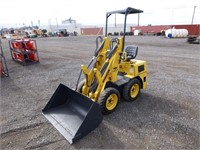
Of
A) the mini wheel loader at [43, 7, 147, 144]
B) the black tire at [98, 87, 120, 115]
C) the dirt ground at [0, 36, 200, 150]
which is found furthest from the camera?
the black tire at [98, 87, 120, 115]

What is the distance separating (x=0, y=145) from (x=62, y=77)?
12.7ft

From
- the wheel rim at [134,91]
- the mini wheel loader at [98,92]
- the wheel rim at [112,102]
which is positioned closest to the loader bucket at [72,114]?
the mini wheel loader at [98,92]

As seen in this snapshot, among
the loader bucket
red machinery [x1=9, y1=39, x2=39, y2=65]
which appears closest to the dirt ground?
the loader bucket

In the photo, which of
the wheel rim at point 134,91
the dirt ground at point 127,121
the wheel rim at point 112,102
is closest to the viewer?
the dirt ground at point 127,121

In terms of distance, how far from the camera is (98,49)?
12.1 ft

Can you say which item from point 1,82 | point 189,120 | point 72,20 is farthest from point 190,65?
point 72,20

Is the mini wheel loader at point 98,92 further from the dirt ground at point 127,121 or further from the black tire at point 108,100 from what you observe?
the dirt ground at point 127,121

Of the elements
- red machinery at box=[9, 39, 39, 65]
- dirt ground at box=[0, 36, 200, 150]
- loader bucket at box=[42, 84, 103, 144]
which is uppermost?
red machinery at box=[9, 39, 39, 65]

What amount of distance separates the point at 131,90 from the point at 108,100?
873 millimetres

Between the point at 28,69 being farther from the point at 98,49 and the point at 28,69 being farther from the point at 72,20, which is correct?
the point at 72,20

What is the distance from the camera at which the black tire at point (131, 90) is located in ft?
12.8

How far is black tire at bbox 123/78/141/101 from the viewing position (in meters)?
3.89

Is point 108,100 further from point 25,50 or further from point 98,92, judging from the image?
point 25,50

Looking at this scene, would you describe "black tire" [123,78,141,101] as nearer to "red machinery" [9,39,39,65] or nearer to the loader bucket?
the loader bucket
